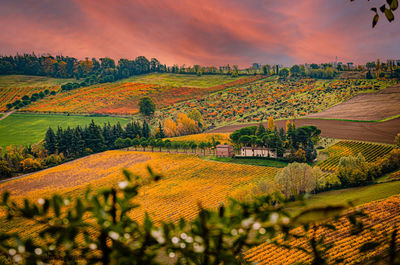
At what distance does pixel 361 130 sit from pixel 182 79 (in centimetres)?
11483

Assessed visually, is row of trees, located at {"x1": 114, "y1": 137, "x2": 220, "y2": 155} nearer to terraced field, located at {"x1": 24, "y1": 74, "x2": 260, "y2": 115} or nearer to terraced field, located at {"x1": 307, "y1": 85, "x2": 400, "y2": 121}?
terraced field, located at {"x1": 24, "y1": 74, "x2": 260, "y2": 115}

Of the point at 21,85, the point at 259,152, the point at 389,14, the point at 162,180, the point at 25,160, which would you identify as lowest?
the point at 162,180

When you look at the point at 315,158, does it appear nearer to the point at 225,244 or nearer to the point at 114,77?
the point at 225,244

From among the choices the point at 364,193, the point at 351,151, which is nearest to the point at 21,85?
the point at 351,151

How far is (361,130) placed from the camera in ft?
241

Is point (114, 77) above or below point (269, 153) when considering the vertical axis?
above

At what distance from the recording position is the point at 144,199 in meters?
41.8

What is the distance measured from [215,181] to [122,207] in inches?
1912

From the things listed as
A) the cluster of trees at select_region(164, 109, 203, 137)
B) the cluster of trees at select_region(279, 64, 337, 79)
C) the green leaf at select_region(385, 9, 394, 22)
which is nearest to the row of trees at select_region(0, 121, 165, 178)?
the cluster of trees at select_region(164, 109, 203, 137)

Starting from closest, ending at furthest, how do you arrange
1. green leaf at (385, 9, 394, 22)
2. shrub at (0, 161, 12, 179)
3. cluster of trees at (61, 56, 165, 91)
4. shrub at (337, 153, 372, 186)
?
green leaf at (385, 9, 394, 22)
shrub at (337, 153, 372, 186)
shrub at (0, 161, 12, 179)
cluster of trees at (61, 56, 165, 91)

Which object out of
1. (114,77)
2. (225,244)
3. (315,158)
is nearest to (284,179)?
(315,158)

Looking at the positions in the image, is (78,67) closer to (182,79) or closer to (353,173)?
(182,79)

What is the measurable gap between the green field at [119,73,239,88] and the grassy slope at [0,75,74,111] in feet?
140

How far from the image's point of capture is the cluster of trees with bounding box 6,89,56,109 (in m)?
108
